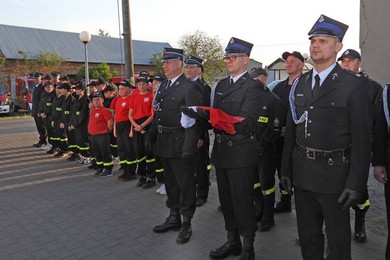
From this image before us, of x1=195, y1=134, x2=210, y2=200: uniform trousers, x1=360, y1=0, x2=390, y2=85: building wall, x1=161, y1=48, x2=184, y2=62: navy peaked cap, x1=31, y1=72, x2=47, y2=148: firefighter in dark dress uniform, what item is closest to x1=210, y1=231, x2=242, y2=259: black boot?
x1=195, y1=134, x2=210, y2=200: uniform trousers

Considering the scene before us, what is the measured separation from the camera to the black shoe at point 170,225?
4.50m

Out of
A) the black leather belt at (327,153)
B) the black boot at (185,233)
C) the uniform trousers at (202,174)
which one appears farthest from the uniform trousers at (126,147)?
the black leather belt at (327,153)

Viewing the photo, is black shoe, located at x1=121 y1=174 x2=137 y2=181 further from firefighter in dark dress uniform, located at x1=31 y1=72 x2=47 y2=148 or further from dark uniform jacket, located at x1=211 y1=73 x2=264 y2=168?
firefighter in dark dress uniform, located at x1=31 y1=72 x2=47 y2=148

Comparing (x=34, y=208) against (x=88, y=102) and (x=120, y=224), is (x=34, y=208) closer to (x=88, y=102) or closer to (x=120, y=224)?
(x=120, y=224)

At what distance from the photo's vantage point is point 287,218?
4828mm

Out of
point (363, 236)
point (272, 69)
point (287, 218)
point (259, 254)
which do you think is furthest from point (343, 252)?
point (272, 69)

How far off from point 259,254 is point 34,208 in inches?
142

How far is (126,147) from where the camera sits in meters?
6.93

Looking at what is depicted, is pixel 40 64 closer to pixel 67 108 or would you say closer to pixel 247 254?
pixel 67 108

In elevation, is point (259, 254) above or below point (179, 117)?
below

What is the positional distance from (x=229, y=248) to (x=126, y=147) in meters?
3.71

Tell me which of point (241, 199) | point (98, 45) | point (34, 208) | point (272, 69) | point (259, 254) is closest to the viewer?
point (241, 199)

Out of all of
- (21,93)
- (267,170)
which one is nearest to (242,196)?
(267,170)

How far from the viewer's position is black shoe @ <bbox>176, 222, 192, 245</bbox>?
4.17m
